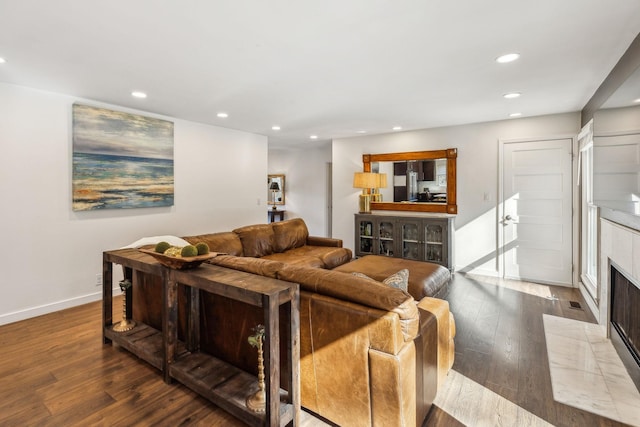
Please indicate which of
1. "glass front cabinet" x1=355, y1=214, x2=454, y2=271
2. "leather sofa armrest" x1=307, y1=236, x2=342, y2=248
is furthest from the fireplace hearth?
"leather sofa armrest" x1=307, y1=236, x2=342, y2=248

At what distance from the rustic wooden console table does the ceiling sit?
1592 millimetres

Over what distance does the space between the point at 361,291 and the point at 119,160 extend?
12.1 ft

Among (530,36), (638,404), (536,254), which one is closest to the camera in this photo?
(638,404)

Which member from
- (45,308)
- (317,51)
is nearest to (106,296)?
(45,308)

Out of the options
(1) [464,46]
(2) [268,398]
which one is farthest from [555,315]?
(2) [268,398]

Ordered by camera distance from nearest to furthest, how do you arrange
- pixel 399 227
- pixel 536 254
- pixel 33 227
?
pixel 33 227 → pixel 536 254 → pixel 399 227

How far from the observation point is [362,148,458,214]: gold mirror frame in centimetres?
510

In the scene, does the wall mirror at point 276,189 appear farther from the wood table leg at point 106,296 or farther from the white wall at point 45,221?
the wood table leg at point 106,296

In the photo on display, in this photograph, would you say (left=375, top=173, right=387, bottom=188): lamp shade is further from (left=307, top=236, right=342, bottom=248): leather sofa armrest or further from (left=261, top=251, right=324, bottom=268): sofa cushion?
(left=261, top=251, right=324, bottom=268): sofa cushion

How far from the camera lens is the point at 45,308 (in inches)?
133

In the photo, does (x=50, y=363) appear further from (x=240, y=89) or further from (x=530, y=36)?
(x=530, y=36)

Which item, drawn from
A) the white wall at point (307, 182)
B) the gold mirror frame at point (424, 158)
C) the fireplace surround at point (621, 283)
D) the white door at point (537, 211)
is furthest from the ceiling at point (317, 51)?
the white wall at point (307, 182)

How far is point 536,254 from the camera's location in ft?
14.9

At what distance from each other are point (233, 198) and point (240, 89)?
2.49m
